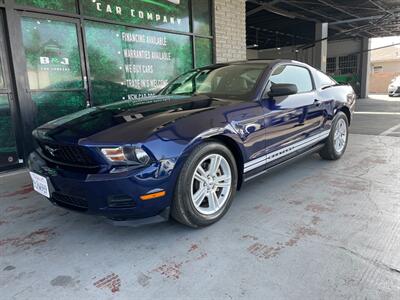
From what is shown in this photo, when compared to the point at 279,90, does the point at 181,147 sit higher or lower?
lower

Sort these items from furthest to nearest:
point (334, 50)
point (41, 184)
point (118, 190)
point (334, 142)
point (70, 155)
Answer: point (334, 50), point (334, 142), point (41, 184), point (70, 155), point (118, 190)

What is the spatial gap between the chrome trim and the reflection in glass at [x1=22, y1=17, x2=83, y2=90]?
136 inches

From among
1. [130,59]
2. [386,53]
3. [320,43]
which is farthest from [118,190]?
[386,53]

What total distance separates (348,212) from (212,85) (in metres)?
1.84

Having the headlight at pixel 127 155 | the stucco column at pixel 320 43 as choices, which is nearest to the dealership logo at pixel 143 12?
the headlight at pixel 127 155

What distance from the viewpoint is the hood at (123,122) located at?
7.03ft

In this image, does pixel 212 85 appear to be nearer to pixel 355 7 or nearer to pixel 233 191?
pixel 233 191

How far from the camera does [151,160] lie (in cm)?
212

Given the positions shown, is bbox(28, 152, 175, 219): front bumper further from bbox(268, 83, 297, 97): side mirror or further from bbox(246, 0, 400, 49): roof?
bbox(246, 0, 400, 49): roof

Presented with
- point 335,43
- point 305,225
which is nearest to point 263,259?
point 305,225

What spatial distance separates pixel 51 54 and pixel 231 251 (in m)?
4.08

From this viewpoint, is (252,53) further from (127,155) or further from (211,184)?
(127,155)

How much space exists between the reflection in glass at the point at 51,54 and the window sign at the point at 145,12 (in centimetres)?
58

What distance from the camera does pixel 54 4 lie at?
4.66 meters
